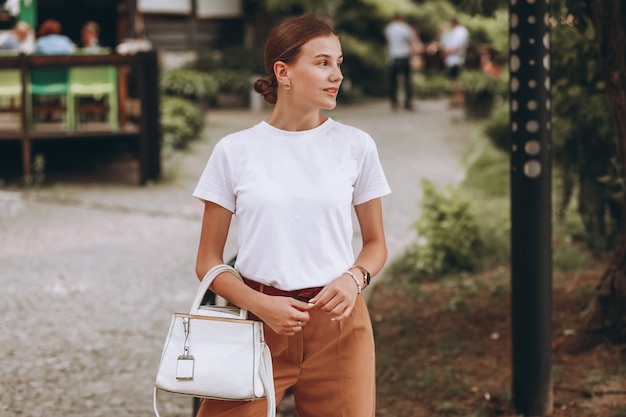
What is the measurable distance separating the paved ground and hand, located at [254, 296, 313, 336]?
2.66 meters

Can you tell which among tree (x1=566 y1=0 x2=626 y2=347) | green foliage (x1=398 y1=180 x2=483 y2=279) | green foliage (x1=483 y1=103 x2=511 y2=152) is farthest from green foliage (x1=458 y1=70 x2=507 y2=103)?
tree (x1=566 y1=0 x2=626 y2=347)

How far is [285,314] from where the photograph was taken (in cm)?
272

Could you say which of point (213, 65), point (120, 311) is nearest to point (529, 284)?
point (120, 311)

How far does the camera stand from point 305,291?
2830 mm

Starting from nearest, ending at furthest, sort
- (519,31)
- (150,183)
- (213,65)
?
(519,31) < (150,183) < (213,65)

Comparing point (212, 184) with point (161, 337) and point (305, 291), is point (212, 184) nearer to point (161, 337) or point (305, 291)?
point (305, 291)

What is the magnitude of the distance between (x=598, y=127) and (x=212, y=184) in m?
4.89

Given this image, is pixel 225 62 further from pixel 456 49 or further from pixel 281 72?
pixel 281 72

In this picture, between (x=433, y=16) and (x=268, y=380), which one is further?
(x=433, y=16)

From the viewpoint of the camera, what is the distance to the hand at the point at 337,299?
9.05 ft

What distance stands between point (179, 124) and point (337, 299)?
12.6 m

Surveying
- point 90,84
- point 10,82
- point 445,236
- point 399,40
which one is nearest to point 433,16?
point 399,40

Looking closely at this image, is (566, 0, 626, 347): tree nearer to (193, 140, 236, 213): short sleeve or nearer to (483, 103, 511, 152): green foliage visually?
(193, 140, 236, 213): short sleeve

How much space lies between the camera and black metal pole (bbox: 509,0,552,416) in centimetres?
468
